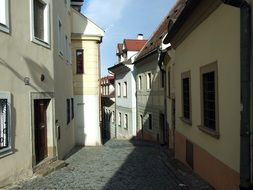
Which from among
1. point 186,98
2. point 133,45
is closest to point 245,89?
point 186,98

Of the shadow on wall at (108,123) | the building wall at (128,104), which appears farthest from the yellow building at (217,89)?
the shadow on wall at (108,123)

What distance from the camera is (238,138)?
23.3 feet

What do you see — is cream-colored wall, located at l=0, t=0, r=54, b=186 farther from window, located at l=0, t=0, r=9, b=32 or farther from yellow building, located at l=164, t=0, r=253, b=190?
yellow building, located at l=164, t=0, r=253, b=190

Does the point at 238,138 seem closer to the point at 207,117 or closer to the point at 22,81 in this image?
the point at 207,117

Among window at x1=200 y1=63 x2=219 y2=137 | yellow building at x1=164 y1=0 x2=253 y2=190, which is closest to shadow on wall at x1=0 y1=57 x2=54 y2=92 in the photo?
yellow building at x1=164 y1=0 x2=253 y2=190

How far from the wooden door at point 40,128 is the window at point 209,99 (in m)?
4.35

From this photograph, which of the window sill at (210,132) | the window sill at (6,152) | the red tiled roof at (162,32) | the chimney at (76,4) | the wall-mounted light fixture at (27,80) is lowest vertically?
the window sill at (6,152)

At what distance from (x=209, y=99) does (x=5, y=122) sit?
14.0 feet

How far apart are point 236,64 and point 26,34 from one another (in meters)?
5.19

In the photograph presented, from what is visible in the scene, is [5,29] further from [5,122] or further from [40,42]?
[40,42]

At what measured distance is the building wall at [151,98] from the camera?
23656mm

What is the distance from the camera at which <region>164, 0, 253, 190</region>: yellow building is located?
6496mm

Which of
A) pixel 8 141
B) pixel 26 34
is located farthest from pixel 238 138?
pixel 26 34

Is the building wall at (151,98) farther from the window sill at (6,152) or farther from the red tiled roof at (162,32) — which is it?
the window sill at (6,152)
